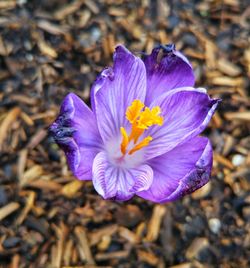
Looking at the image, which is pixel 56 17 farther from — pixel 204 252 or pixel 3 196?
pixel 204 252

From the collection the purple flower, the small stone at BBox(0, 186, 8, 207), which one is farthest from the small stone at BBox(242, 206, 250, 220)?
the small stone at BBox(0, 186, 8, 207)

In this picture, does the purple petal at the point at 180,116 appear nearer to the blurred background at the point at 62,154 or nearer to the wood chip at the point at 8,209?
the blurred background at the point at 62,154

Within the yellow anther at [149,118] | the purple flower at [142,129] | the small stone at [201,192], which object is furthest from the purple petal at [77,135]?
the small stone at [201,192]

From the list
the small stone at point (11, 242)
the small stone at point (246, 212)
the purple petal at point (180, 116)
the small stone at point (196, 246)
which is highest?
the purple petal at point (180, 116)

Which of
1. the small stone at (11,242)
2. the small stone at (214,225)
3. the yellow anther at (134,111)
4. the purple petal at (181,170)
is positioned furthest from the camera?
the small stone at (214,225)

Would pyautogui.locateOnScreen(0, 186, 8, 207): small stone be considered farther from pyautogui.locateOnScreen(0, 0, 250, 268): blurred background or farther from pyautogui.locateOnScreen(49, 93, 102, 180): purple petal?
pyautogui.locateOnScreen(49, 93, 102, 180): purple petal

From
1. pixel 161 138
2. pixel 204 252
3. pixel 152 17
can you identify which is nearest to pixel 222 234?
pixel 204 252

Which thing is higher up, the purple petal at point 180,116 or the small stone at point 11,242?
the purple petal at point 180,116

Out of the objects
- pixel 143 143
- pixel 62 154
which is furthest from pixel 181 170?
pixel 62 154
